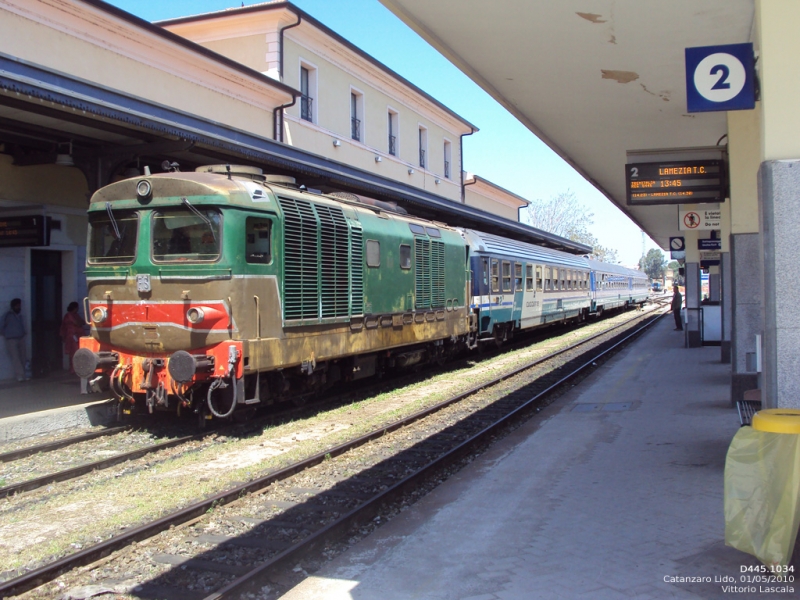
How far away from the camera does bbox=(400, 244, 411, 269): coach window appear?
12924 mm

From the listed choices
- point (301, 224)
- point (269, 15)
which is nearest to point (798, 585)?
point (301, 224)

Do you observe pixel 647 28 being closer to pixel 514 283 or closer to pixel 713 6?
pixel 713 6

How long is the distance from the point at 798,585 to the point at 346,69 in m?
24.4

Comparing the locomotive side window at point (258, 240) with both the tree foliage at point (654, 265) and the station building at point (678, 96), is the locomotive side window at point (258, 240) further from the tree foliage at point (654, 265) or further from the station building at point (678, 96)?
the tree foliage at point (654, 265)

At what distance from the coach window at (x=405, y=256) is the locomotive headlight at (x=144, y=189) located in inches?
201

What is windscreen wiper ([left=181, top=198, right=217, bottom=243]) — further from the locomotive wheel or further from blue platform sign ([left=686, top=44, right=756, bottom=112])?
blue platform sign ([left=686, top=44, right=756, bottom=112])

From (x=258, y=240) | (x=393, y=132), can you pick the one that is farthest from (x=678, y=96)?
(x=393, y=132)

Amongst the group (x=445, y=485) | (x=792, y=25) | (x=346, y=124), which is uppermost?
(x=346, y=124)

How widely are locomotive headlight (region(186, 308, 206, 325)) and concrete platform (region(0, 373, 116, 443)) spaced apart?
260cm

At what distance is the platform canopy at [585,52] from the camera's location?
6.94 meters

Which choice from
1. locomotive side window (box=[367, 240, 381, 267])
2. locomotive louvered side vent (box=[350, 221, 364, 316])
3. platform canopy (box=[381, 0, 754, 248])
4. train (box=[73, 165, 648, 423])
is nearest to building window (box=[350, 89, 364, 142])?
platform canopy (box=[381, 0, 754, 248])

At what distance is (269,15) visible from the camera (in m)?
22.0

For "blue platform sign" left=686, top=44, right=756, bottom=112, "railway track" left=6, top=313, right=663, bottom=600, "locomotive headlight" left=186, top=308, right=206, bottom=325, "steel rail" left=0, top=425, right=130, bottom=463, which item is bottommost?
"railway track" left=6, top=313, right=663, bottom=600

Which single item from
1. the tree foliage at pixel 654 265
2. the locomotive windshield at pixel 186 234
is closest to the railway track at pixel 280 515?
the locomotive windshield at pixel 186 234
